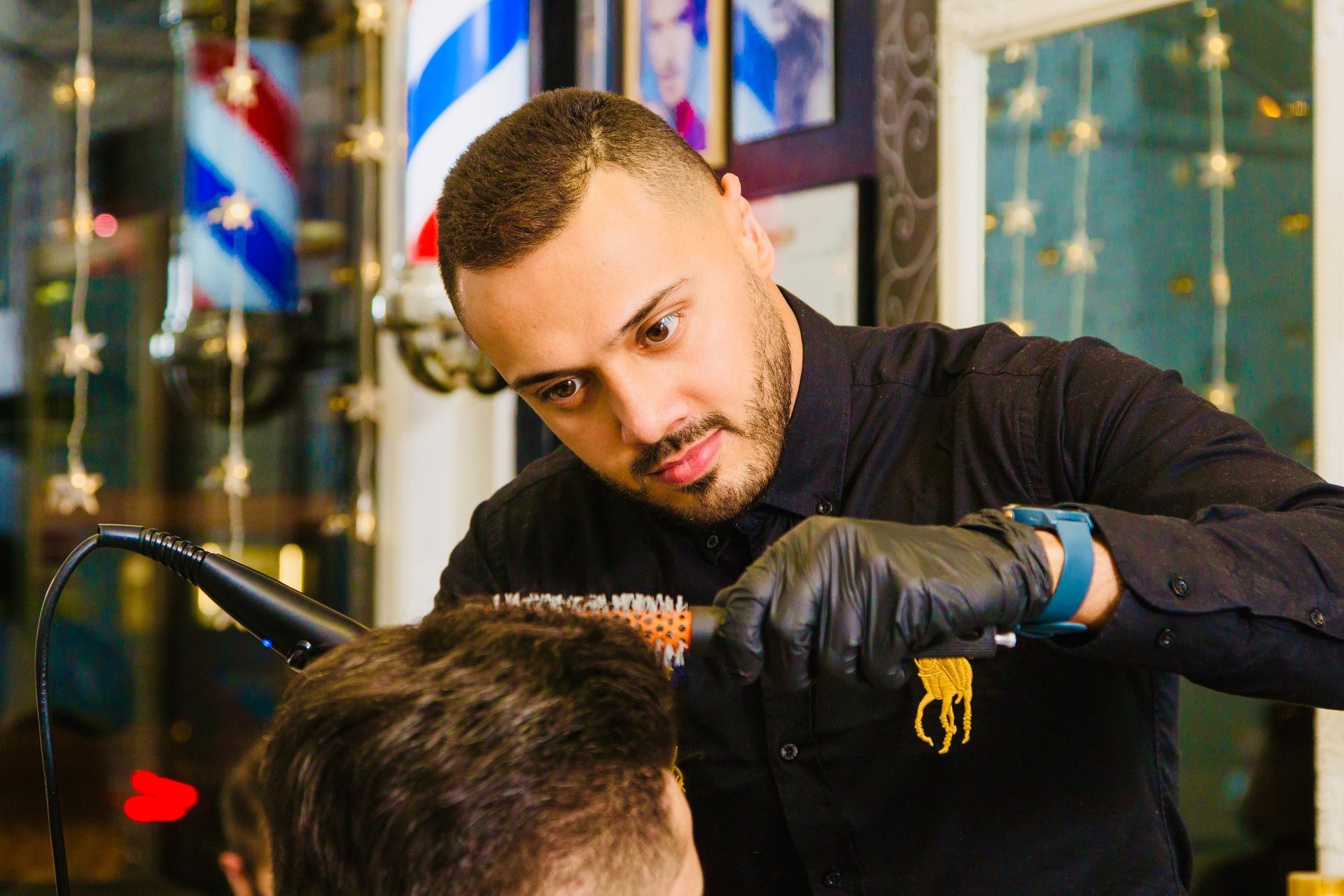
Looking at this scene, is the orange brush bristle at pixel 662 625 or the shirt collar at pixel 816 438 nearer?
the orange brush bristle at pixel 662 625

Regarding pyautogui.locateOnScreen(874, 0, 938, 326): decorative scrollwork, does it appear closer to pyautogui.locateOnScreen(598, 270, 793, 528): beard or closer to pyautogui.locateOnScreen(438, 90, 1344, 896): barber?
pyautogui.locateOnScreen(438, 90, 1344, 896): barber

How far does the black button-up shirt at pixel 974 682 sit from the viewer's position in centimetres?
137

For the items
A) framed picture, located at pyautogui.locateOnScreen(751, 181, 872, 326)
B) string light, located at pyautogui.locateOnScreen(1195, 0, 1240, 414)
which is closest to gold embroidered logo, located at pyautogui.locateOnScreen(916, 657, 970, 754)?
string light, located at pyautogui.locateOnScreen(1195, 0, 1240, 414)

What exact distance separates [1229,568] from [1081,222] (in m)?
1.18

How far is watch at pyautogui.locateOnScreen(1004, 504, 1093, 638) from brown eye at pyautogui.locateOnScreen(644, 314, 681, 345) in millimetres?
463

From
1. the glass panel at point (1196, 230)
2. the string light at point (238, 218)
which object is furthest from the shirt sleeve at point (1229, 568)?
the string light at point (238, 218)

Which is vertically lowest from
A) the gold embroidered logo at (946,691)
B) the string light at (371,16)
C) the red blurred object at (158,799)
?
the red blurred object at (158,799)

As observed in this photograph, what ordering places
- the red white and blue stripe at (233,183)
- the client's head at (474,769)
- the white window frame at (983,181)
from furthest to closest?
the red white and blue stripe at (233,183), the white window frame at (983,181), the client's head at (474,769)

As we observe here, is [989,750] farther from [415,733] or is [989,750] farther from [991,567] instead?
[415,733]

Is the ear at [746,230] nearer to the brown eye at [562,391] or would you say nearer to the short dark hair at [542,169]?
the short dark hair at [542,169]

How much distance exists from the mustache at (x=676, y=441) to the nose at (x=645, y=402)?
1 cm

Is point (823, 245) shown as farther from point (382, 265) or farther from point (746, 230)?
point (382, 265)

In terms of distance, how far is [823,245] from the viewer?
2.38 m

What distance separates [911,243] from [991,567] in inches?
52.5
